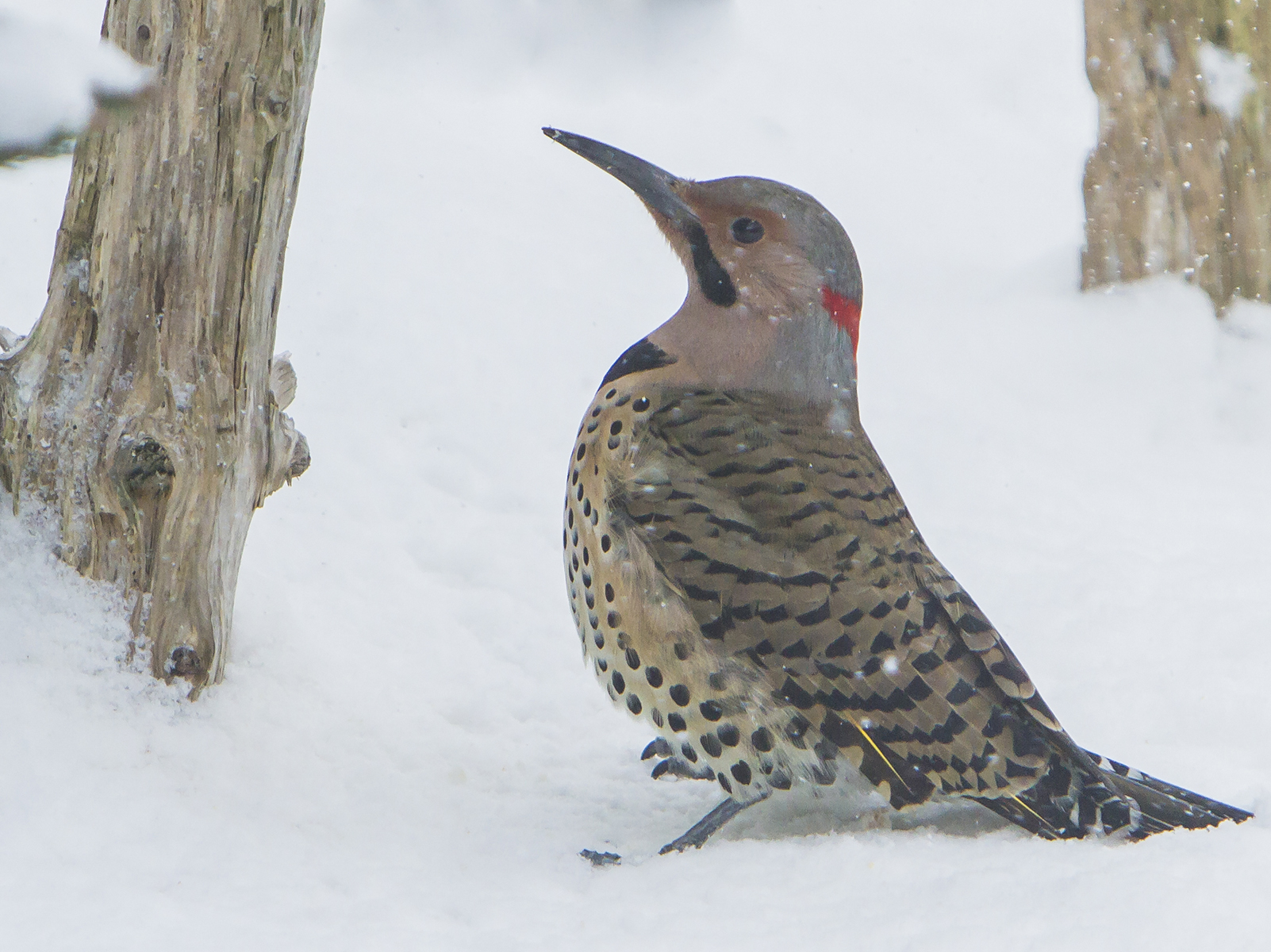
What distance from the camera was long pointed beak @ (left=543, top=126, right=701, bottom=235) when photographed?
308cm

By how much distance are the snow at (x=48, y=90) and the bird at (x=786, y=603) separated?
1.84 m

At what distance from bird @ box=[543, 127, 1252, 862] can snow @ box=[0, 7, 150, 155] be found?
1.84 metres

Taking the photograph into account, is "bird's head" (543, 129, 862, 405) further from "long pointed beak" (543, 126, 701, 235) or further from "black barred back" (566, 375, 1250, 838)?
"black barred back" (566, 375, 1250, 838)

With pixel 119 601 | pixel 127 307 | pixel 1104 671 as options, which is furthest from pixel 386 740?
pixel 1104 671

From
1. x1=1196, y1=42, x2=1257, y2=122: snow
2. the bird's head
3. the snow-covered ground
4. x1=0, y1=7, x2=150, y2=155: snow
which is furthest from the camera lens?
x1=1196, y1=42, x2=1257, y2=122: snow

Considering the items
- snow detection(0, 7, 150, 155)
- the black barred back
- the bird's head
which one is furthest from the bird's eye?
snow detection(0, 7, 150, 155)

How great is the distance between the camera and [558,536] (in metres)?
4.48

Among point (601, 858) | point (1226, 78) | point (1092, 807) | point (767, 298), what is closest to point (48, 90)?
point (601, 858)

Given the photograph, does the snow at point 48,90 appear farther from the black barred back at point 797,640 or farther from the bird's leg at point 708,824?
the bird's leg at point 708,824

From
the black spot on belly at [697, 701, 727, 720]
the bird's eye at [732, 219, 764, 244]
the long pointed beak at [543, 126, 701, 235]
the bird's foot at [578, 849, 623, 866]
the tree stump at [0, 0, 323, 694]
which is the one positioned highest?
the long pointed beak at [543, 126, 701, 235]

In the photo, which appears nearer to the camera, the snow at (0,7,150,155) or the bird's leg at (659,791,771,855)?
the snow at (0,7,150,155)

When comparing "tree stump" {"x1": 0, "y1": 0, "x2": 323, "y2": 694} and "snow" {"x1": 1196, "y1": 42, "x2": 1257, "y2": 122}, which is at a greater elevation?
"snow" {"x1": 1196, "y1": 42, "x2": 1257, "y2": 122}

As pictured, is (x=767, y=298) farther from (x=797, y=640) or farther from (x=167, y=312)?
(x=167, y=312)

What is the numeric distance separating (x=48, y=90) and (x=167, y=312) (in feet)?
5.77
